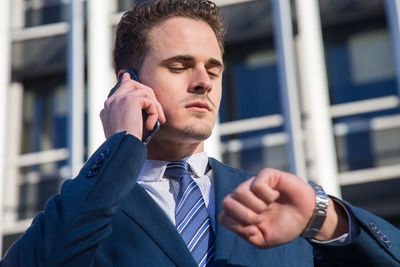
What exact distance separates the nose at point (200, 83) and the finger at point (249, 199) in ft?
2.77

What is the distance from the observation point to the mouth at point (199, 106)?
6.77 ft

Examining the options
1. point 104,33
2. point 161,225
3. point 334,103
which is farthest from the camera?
point 104,33

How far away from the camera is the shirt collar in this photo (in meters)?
2.09

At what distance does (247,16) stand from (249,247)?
621 cm

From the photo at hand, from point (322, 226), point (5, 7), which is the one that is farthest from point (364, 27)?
point (322, 226)

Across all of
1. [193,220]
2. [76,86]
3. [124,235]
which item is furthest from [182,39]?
[76,86]

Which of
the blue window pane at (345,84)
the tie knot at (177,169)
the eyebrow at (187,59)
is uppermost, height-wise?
the blue window pane at (345,84)

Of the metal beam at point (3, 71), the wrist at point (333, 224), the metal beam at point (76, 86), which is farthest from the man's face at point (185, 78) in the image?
the metal beam at point (3, 71)

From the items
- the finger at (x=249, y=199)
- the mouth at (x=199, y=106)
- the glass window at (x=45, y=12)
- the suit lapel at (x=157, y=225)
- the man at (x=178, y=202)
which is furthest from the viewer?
the glass window at (x=45, y=12)

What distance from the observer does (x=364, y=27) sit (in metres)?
7.59

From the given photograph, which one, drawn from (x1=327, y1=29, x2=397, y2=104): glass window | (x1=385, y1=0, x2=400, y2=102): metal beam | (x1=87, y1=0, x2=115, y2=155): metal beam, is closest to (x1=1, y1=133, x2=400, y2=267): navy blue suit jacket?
(x1=385, y1=0, x2=400, y2=102): metal beam

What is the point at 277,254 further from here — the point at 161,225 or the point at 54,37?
the point at 54,37

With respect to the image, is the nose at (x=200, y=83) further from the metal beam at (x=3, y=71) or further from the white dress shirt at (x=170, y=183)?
the metal beam at (x=3, y=71)

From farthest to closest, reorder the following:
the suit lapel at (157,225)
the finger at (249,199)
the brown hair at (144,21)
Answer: the brown hair at (144,21), the suit lapel at (157,225), the finger at (249,199)
